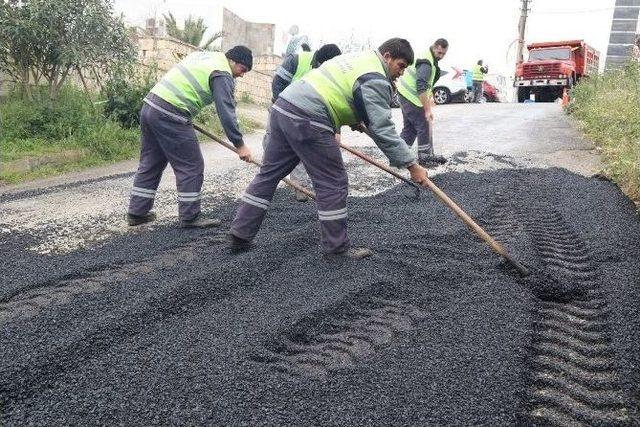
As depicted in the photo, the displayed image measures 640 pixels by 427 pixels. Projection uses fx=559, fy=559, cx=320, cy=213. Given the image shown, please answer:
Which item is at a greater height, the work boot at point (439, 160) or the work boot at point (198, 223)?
the work boot at point (439, 160)

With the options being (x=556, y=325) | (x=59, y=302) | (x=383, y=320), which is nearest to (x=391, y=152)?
(x=383, y=320)

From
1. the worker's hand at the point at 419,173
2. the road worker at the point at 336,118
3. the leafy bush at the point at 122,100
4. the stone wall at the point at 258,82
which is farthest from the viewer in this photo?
the stone wall at the point at 258,82

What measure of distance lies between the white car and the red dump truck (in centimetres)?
243

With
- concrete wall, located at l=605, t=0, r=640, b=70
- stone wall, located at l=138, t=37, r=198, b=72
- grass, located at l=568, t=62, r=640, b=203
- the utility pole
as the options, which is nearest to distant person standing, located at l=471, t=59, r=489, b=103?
grass, located at l=568, t=62, r=640, b=203

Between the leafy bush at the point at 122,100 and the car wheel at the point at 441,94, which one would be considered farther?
the car wheel at the point at 441,94

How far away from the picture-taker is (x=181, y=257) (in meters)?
3.70

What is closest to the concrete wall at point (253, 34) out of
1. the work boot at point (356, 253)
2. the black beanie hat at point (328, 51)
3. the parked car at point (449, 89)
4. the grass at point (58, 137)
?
the parked car at point (449, 89)

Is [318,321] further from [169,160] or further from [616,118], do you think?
[616,118]

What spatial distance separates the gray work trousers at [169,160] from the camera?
13.3ft

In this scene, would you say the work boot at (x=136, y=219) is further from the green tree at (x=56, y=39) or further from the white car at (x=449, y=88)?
the white car at (x=449, y=88)

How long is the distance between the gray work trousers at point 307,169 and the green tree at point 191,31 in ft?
57.7

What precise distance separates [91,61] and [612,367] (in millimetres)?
7816

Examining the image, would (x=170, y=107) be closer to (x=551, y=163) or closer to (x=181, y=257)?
(x=181, y=257)

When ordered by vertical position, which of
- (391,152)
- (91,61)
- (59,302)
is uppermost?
(91,61)
